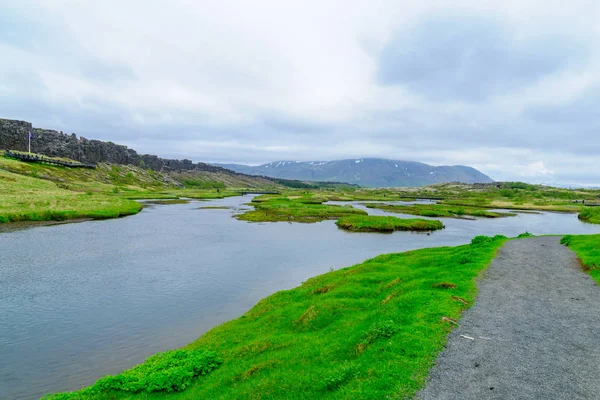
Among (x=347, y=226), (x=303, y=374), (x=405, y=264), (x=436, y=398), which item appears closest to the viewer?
(x=436, y=398)

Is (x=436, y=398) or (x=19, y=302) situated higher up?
(x=436, y=398)

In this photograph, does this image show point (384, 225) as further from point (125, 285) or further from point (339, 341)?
point (339, 341)

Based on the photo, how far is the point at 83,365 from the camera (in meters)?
21.4

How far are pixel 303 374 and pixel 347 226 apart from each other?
74.9 metres

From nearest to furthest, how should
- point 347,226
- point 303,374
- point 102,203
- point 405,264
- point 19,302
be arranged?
point 303,374, point 19,302, point 405,264, point 347,226, point 102,203

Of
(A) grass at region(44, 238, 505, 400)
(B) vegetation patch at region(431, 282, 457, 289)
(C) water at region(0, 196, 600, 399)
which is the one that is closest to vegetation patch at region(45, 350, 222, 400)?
(A) grass at region(44, 238, 505, 400)

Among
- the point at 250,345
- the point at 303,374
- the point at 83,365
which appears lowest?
the point at 83,365

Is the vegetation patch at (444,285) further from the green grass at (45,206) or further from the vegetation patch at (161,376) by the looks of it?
the green grass at (45,206)

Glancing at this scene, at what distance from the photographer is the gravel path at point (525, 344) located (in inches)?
457

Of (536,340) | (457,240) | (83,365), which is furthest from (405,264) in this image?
(457,240)

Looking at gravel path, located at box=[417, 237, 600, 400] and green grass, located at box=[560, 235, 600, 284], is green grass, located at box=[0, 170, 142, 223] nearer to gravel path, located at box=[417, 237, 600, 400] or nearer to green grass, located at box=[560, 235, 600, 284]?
gravel path, located at box=[417, 237, 600, 400]

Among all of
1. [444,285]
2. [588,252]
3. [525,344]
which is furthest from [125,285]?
[588,252]

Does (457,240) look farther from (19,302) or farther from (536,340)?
(19,302)

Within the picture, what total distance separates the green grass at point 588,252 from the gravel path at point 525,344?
67.7 inches
